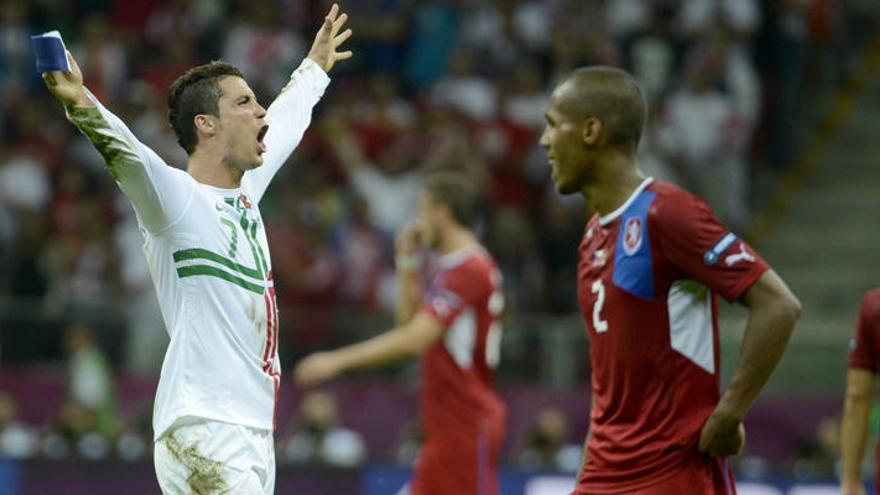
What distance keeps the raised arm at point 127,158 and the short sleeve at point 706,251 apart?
5.57ft

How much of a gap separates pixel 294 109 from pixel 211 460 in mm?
1714

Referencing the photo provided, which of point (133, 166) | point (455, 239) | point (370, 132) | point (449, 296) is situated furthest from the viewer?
point (370, 132)

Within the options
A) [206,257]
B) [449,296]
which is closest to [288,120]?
[206,257]

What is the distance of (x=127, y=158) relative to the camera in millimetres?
5668

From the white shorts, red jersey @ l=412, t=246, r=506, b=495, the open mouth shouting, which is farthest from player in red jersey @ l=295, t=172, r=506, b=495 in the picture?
the white shorts

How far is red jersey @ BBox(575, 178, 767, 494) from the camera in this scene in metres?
5.71

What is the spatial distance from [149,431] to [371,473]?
239 centimetres

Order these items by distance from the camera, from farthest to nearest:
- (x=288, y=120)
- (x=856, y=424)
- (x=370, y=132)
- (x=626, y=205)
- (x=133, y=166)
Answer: (x=370, y=132), (x=856, y=424), (x=288, y=120), (x=626, y=205), (x=133, y=166)

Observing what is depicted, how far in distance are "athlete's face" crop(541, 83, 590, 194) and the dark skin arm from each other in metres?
0.82

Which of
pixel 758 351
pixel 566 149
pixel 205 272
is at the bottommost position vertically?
pixel 758 351

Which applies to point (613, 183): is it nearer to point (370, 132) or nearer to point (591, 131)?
point (591, 131)

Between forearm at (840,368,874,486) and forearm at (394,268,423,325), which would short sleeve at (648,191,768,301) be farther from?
forearm at (394,268,423,325)

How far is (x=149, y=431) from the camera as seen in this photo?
12797 mm

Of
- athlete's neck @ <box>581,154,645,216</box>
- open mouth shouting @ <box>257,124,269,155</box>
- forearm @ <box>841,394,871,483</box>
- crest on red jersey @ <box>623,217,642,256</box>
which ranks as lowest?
forearm @ <box>841,394,871,483</box>
